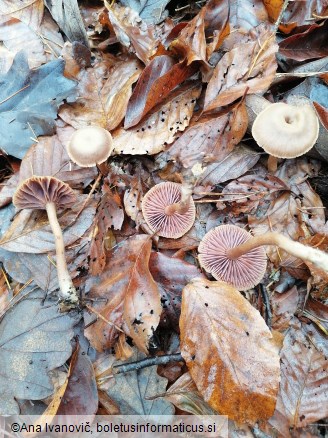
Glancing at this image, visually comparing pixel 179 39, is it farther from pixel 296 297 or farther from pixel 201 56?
pixel 296 297

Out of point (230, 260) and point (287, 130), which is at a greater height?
point (287, 130)

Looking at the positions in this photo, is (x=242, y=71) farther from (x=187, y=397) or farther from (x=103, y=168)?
(x=187, y=397)

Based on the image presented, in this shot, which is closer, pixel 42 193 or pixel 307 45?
pixel 42 193

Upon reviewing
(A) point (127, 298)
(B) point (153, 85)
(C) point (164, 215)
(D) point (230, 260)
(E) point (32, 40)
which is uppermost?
(E) point (32, 40)

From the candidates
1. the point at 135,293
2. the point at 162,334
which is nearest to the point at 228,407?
the point at 162,334

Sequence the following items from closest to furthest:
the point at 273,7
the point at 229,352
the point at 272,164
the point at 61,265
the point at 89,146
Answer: the point at 229,352 → the point at 61,265 → the point at 89,146 → the point at 272,164 → the point at 273,7

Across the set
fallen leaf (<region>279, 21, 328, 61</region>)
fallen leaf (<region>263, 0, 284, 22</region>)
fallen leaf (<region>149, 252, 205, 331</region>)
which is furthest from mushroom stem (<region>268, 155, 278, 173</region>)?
fallen leaf (<region>263, 0, 284, 22</region>)

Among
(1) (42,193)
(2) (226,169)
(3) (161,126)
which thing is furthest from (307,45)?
(1) (42,193)

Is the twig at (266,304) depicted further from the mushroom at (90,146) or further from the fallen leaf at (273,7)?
the fallen leaf at (273,7)
